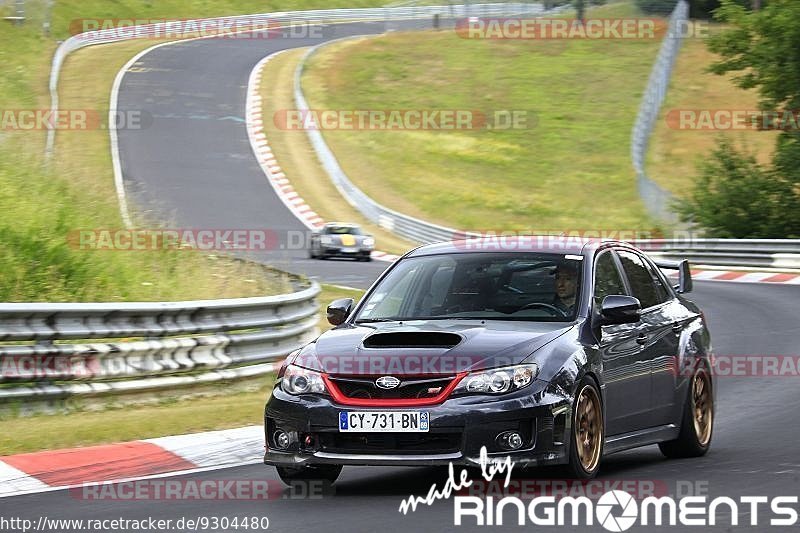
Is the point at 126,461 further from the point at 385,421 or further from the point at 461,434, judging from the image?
the point at 461,434

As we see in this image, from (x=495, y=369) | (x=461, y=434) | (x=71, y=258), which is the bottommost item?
(x=71, y=258)

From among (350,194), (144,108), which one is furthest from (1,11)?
(350,194)

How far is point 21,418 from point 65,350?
668mm

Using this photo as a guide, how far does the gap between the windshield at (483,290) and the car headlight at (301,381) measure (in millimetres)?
846

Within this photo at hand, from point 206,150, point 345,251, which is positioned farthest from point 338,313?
point 206,150

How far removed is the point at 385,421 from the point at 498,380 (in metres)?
0.65

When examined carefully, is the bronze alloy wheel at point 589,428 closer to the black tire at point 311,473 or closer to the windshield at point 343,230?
the black tire at point 311,473

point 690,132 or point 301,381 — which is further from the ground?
point 301,381

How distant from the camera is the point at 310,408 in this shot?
8.25m

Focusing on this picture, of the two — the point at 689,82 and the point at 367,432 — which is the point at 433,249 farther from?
the point at 689,82

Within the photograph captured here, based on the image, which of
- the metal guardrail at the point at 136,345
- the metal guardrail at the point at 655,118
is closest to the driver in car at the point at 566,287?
the metal guardrail at the point at 136,345

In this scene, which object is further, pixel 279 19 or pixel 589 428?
pixel 279 19

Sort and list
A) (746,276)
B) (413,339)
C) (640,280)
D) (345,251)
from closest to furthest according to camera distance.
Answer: (413,339)
(640,280)
(746,276)
(345,251)

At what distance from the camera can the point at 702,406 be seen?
34.1 ft
